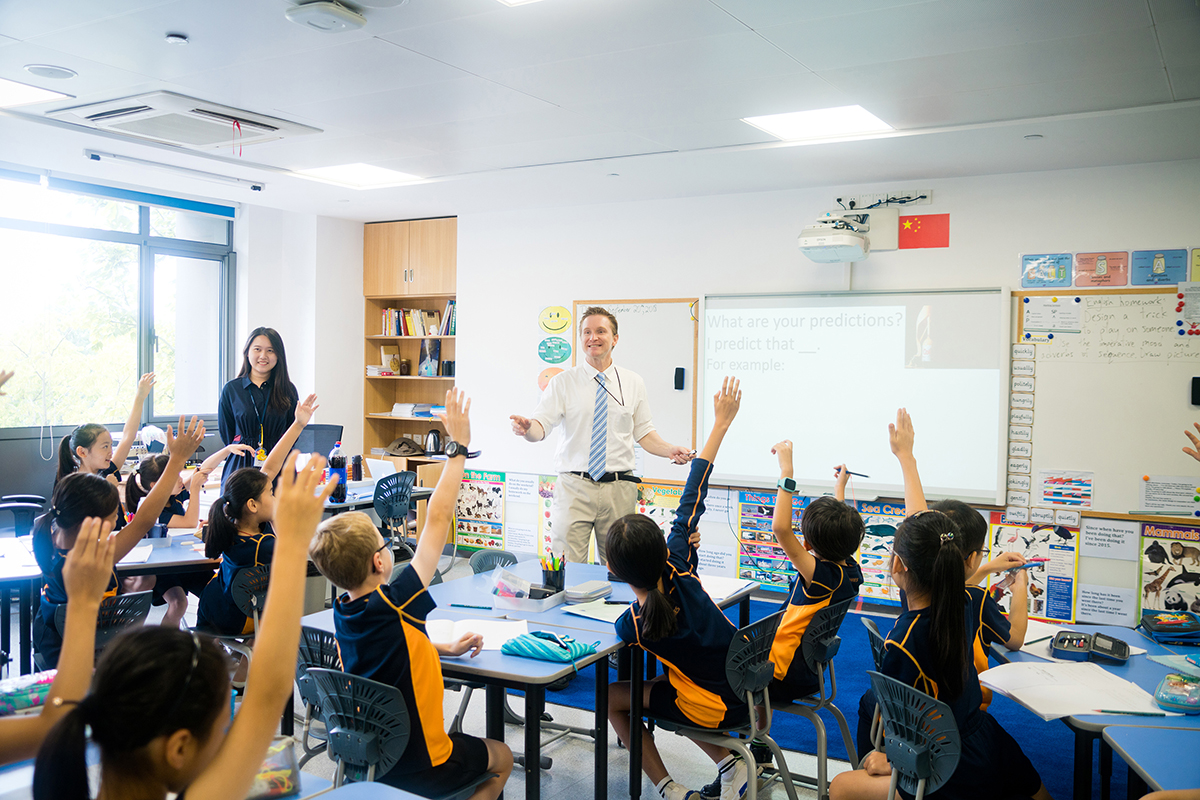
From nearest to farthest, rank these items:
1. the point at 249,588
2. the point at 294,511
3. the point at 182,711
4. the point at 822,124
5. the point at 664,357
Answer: the point at 182,711 → the point at 294,511 → the point at 249,588 → the point at 822,124 → the point at 664,357

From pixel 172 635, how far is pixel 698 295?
5298 mm

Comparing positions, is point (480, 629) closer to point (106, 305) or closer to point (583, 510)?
point (583, 510)

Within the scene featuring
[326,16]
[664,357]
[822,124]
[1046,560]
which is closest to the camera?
[326,16]

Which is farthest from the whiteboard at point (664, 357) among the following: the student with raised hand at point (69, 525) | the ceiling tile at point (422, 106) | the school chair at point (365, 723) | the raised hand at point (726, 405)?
the school chair at point (365, 723)

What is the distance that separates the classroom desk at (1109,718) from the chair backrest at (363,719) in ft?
5.35

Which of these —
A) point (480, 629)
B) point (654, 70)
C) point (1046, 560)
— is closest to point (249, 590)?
point (480, 629)

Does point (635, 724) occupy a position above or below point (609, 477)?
below

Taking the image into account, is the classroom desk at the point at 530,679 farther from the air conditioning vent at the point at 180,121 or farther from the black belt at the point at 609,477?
the air conditioning vent at the point at 180,121

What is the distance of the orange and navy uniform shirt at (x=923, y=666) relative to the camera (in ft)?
7.26

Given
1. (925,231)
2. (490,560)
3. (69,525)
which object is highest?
(925,231)

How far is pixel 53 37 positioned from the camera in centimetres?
336

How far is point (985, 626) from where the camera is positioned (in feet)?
8.20

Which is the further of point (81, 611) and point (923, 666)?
point (923, 666)

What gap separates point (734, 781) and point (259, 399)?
3078mm
